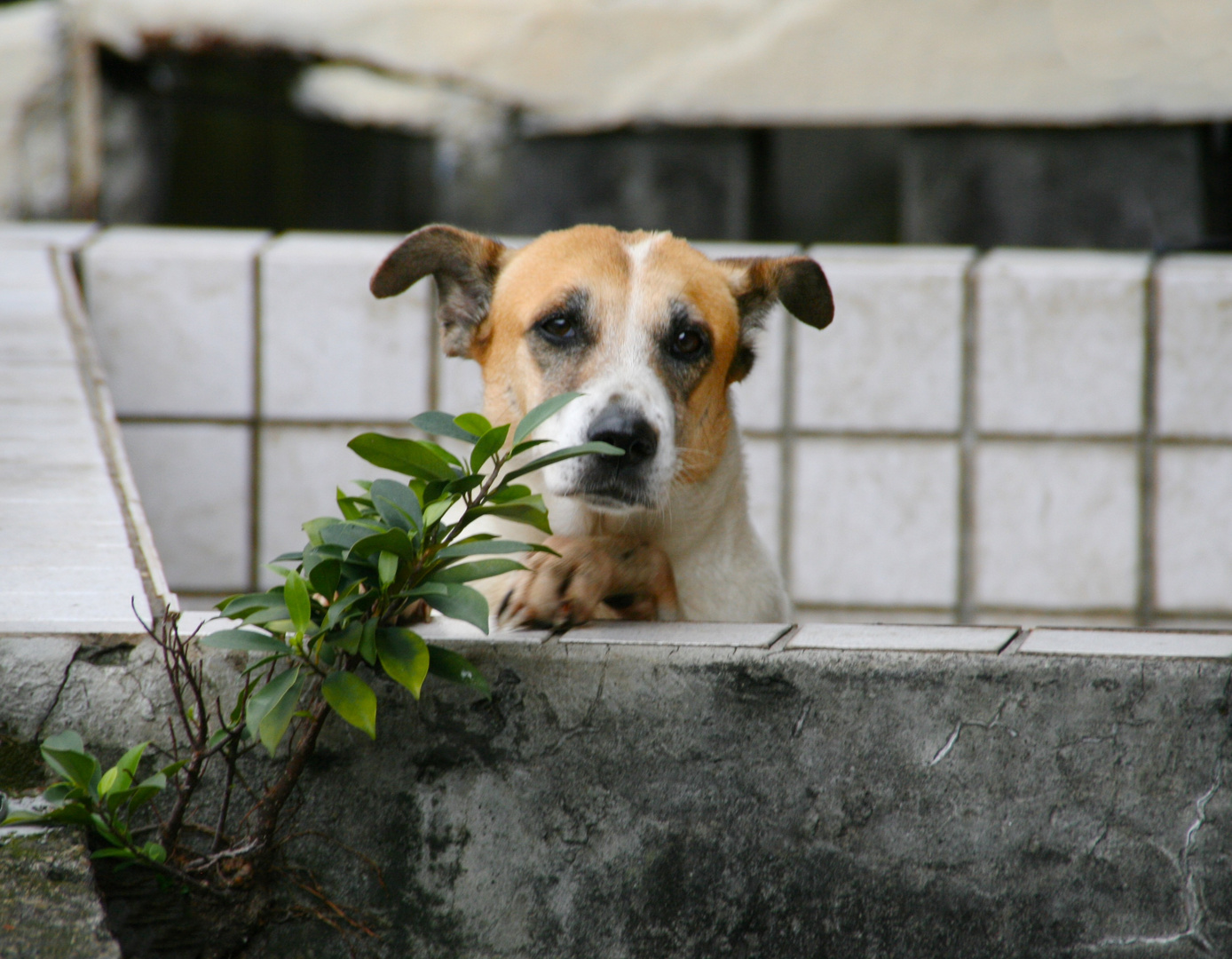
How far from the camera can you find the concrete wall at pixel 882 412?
11.6ft

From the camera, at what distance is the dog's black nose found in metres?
1.92

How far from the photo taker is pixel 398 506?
4.78ft

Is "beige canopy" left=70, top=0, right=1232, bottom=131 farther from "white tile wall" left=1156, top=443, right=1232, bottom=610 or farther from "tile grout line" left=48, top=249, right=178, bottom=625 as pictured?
"tile grout line" left=48, top=249, right=178, bottom=625

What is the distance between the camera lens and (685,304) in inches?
88.6

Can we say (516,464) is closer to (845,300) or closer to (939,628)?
(939,628)

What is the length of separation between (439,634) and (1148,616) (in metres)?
2.79

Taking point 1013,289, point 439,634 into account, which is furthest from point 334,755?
point 1013,289

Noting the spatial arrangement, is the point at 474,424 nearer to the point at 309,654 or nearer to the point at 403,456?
the point at 403,456

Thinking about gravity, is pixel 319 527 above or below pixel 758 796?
above

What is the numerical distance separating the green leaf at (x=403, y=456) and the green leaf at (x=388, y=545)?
98mm

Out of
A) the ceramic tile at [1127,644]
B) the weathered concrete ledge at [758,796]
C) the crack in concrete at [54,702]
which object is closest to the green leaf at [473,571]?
the weathered concrete ledge at [758,796]

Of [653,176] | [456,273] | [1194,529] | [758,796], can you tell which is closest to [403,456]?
[758,796]

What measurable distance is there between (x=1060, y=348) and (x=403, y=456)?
8.66 feet

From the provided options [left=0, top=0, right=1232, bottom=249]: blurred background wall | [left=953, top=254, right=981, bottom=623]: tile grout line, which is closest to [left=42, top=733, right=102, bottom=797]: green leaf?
[left=953, top=254, right=981, bottom=623]: tile grout line
